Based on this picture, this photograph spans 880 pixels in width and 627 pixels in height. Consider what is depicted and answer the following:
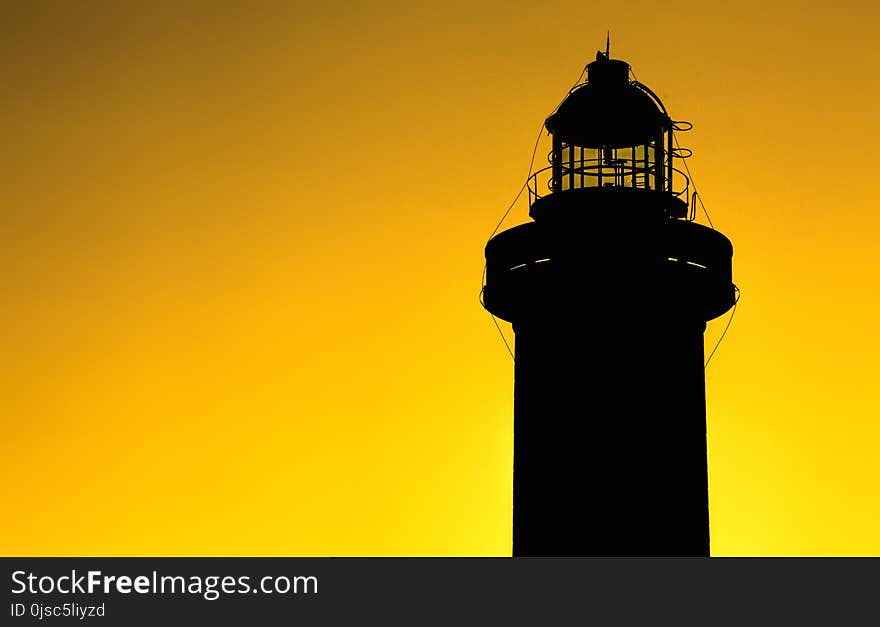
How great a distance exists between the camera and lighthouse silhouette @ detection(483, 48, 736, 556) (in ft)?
120

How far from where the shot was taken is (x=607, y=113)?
38938 mm

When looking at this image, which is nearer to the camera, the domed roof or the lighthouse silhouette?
the lighthouse silhouette

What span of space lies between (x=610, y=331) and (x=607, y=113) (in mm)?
4251

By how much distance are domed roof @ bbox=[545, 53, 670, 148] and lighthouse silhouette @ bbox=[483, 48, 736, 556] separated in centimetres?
3

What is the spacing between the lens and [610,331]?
37312 millimetres

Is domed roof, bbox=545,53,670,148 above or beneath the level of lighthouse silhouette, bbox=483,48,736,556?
above

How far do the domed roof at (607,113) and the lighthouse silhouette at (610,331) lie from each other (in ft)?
0.08

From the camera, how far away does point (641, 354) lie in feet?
122

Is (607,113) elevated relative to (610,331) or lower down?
elevated

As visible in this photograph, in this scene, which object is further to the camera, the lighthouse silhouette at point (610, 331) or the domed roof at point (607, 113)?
the domed roof at point (607, 113)

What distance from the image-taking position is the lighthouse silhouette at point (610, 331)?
120 ft
